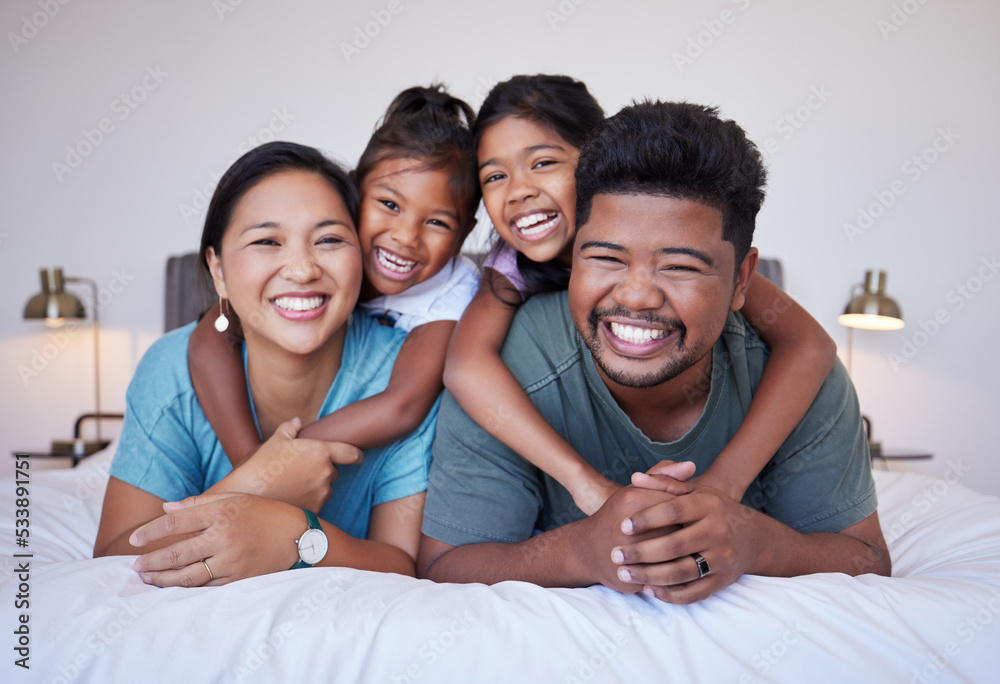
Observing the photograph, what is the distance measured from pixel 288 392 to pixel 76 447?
→ 7.40ft

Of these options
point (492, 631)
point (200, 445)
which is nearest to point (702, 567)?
point (492, 631)

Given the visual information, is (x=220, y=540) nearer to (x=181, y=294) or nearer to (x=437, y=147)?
(x=437, y=147)

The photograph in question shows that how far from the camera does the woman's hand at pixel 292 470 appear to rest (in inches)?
57.0

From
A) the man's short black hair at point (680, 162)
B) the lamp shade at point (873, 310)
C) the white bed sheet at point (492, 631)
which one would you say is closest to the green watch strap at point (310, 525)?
the white bed sheet at point (492, 631)

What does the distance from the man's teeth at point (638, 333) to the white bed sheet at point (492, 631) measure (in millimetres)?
448

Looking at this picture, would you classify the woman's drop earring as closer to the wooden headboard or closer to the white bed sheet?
the white bed sheet

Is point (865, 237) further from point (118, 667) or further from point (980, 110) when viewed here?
point (118, 667)

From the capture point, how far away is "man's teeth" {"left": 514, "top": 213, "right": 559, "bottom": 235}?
1.79 meters

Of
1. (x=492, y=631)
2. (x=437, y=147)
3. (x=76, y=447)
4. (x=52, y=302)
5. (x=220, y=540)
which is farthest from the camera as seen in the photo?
(x=76, y=447)

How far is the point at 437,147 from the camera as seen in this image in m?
1.85

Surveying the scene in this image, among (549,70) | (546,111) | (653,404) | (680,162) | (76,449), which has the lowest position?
(76,449)

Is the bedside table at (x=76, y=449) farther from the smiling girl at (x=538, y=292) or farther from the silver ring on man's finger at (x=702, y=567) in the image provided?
the silver ring on man's finger at (x=702, y=567)

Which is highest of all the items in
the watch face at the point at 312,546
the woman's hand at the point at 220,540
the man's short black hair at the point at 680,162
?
the man's short black hair at the point at 680,162

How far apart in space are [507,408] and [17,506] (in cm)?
131
